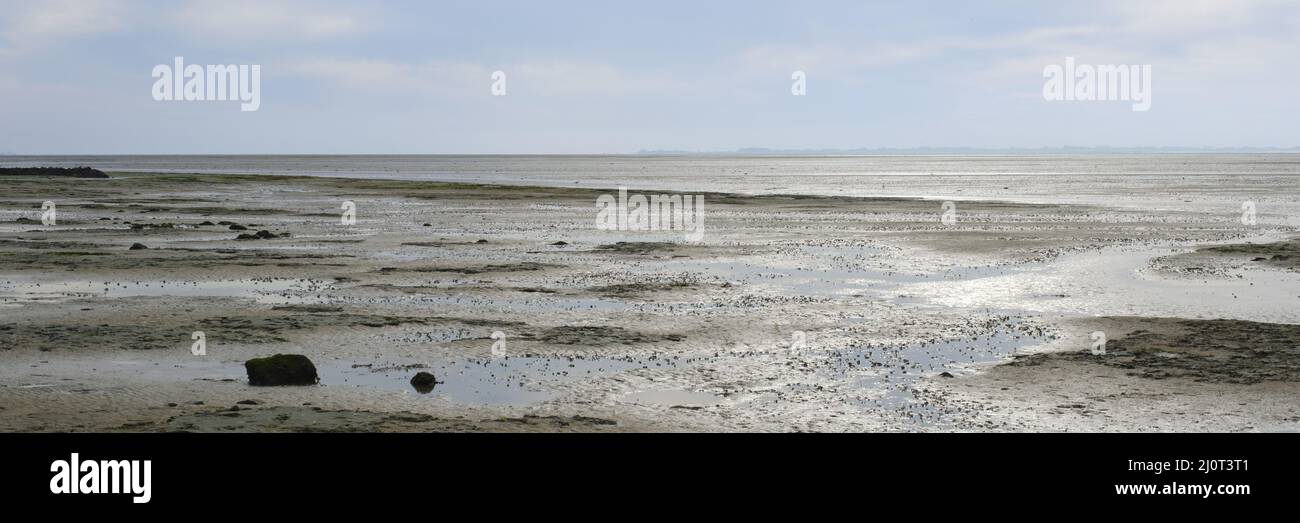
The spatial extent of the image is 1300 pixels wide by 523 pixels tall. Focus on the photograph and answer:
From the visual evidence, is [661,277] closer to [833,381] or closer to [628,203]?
[833,381]

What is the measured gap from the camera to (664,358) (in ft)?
53.8

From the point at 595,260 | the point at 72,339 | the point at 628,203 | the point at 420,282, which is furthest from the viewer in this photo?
the point at 628,203

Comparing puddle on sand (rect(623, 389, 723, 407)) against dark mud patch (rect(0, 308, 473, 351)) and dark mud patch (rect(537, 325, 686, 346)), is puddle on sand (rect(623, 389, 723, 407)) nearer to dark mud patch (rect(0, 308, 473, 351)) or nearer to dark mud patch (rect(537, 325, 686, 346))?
dark mud patch (rect(537, 325, 686, 346))

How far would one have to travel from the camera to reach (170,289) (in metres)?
23.8

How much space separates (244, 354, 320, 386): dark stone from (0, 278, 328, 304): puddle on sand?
7826 millimetres

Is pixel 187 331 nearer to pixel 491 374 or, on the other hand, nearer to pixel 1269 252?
pixel 491 374

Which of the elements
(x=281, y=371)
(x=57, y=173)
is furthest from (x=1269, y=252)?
(x=57, y=173)

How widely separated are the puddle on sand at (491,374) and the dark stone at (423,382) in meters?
0.07

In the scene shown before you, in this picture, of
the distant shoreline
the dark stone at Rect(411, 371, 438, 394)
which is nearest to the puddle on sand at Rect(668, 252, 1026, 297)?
the dark stone at Rect(411, 371, 438, 394)

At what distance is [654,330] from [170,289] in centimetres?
1144

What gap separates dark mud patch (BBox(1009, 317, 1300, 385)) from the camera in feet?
49.4
